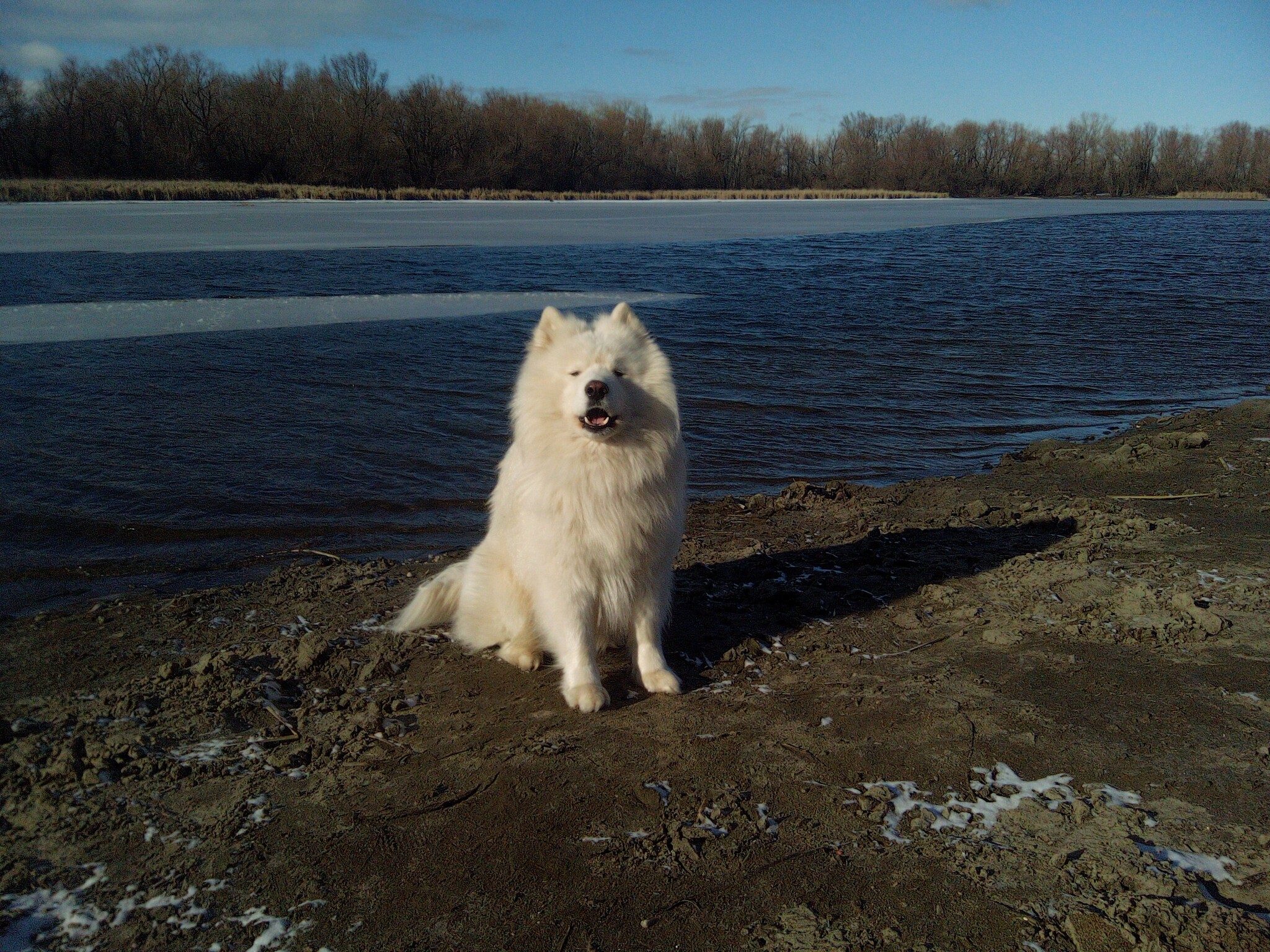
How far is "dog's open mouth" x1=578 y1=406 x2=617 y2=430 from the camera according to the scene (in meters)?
3.37

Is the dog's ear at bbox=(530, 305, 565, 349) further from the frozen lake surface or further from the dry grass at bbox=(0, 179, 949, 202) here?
the dry grass at bbox=(0, 179, 949, 202)

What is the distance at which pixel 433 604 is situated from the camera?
412cm

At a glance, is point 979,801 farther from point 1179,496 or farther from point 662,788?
point 1179,496

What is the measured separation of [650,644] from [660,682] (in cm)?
17

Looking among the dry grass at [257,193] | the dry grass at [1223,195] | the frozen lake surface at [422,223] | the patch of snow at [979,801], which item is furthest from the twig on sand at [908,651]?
the dry grass at [1223,195]

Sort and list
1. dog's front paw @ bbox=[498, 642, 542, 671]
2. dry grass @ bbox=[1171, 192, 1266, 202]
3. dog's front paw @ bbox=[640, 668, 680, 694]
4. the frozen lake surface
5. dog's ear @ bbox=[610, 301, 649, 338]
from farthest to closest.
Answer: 1. dry grass @ bbox=[1171, 192, 1266, 202]
2. the frozen lake surface
3. dog's front paw @ bbox=[498, 642, 542, 671]
4. dog's ear @ bbox=[610, 301, 649, 338]
5. dog's front paw @ bbox=[640, 668, 680, 694]

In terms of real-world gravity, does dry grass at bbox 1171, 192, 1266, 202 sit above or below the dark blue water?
above

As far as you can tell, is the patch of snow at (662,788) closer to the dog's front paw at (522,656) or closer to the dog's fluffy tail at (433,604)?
the dog's front paw at (522,656)

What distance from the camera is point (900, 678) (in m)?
3.48

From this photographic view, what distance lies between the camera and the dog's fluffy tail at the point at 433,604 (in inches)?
162

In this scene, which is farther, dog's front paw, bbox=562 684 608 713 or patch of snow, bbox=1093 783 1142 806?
dog's front paw, bbox=562 684 608 713

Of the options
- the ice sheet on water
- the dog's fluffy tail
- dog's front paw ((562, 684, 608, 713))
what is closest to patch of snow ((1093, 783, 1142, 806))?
dog's front paw ((562, 684, 608, 713))

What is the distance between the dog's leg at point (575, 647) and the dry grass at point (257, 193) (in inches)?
1543

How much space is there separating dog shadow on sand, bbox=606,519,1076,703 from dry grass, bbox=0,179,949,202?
38751mm
